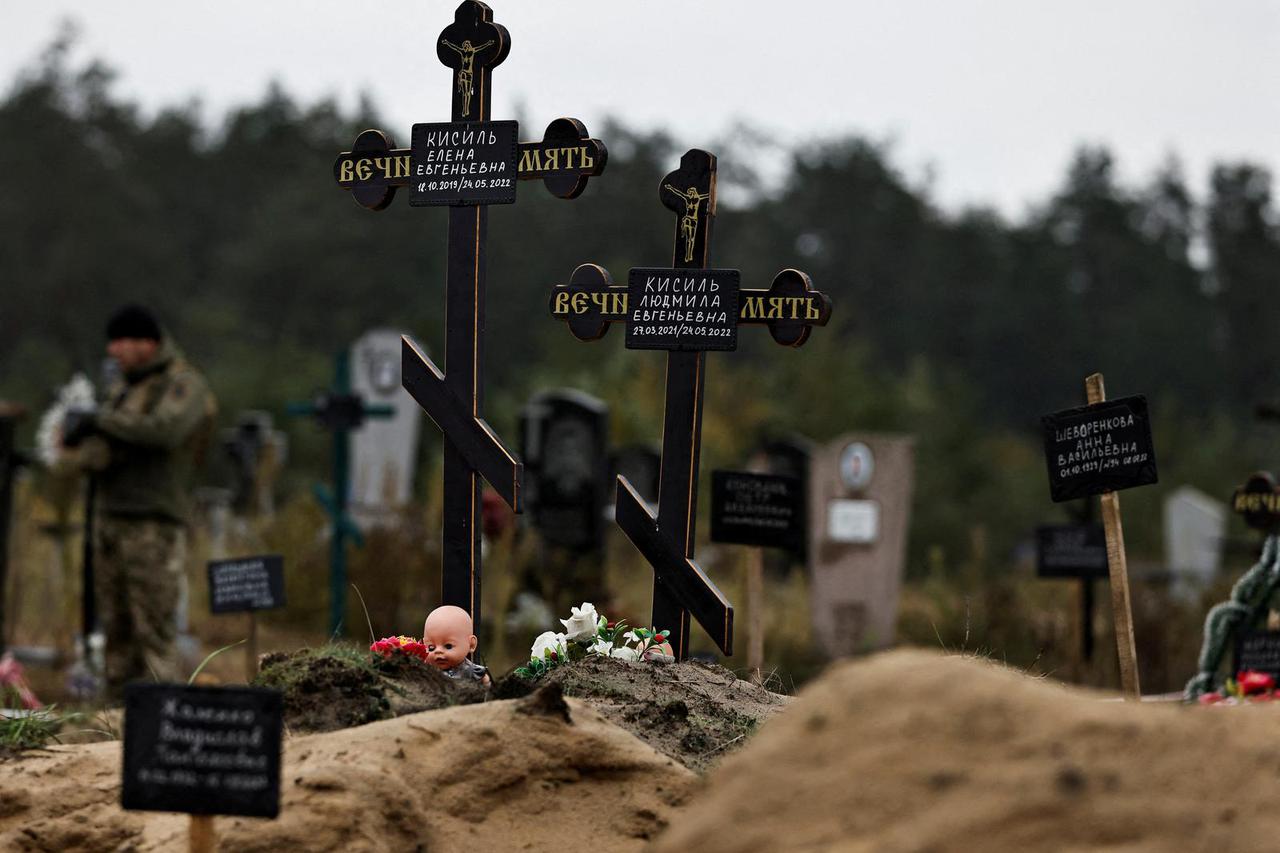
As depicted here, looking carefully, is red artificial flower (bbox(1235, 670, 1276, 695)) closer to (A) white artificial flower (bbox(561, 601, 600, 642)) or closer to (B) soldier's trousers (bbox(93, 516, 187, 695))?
(A) white artificial flower (bbox(561, 601, 600, 642))

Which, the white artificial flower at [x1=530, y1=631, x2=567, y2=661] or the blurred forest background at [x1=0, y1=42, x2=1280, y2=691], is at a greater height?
the blurred forest background at [x1=0, y1=42, x2=1280, y2=691]

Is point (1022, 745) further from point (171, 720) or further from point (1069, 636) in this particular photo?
point (1069, 636)

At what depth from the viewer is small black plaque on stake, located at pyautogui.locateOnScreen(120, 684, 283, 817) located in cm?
331

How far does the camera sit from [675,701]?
4.59 meters

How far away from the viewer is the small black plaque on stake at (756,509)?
689 cm

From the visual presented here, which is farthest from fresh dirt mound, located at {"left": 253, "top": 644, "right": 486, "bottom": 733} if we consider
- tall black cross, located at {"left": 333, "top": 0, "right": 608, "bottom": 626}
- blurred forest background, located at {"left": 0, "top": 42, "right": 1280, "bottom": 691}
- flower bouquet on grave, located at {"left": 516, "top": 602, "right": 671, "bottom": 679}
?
blurred forest background, located at {"left": 0, "top": 42, "right": 1280, "bottom": 691}

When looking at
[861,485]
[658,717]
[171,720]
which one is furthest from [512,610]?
[171,720]

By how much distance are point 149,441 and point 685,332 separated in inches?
140

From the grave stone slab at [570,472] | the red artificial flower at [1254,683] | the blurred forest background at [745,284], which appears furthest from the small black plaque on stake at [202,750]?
the blurred forest background at [745,284]

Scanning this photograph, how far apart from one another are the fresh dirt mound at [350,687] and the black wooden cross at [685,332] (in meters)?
1.38

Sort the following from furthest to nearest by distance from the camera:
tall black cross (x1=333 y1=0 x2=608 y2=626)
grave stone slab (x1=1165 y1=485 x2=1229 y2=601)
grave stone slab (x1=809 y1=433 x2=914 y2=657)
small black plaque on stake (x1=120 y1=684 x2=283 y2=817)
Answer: grave stone slab (x1=1165 y1=485 x2=1229 y2=601) < grave stone slab (x1=809 y1=433 x2=914 y2=657) < tall black cross (x1=333 y1=0 x2=608 y2=626) < small black plaque on stake (x1=120 y1=684 x2=283 y2=817)

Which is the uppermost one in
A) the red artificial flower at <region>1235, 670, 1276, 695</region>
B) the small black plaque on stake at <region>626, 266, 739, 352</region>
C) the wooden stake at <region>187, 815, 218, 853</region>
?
the small black plaque on stake at <region>626, 266, 739, 352</region>

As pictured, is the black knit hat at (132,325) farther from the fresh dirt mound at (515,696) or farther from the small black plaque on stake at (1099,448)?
the small black plaque on stake at (1099,448)

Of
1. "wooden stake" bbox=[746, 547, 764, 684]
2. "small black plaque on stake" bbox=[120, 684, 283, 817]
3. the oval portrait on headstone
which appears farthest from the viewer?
the oval portrait on headstone
